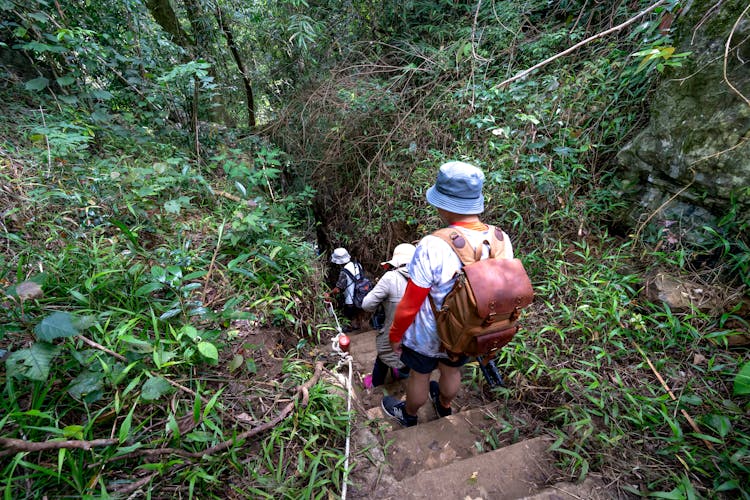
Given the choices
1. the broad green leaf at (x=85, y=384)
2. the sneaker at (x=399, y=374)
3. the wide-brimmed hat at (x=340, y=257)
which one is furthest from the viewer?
the wide-brimmed hat at (x=340, y=257)

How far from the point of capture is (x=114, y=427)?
4.82 feet

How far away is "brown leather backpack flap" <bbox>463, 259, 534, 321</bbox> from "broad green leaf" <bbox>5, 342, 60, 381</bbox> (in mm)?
2016

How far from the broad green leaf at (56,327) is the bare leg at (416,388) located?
191 centimetres

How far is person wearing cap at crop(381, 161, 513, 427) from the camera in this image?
1763 mm

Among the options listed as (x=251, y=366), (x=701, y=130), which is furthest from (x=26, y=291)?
(x=701, y=130)

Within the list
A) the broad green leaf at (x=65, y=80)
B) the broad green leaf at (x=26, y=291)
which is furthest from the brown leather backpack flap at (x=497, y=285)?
the broad green leaf at (x=65, y=80)

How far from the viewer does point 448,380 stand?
2.29 m

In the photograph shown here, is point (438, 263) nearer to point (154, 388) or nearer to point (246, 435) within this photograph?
point (246, 435)

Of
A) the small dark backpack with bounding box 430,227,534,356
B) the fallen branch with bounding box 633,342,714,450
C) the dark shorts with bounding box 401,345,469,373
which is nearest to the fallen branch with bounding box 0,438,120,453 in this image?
the dark shorts with bounding box 401,345,469,373

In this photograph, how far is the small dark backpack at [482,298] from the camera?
1.63 m

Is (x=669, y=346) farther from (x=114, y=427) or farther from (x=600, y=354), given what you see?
(x=114, y=427)

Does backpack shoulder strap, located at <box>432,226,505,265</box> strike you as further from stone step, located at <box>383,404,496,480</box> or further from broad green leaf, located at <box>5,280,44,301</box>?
broad green leaf, located at <box>5,280,44,301</box>

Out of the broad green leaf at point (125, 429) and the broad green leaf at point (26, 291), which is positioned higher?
the broad green leaf at point (26, 291)

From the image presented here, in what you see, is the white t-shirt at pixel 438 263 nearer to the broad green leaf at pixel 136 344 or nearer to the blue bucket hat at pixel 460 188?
the blue bucket hat at pixel 460 188
